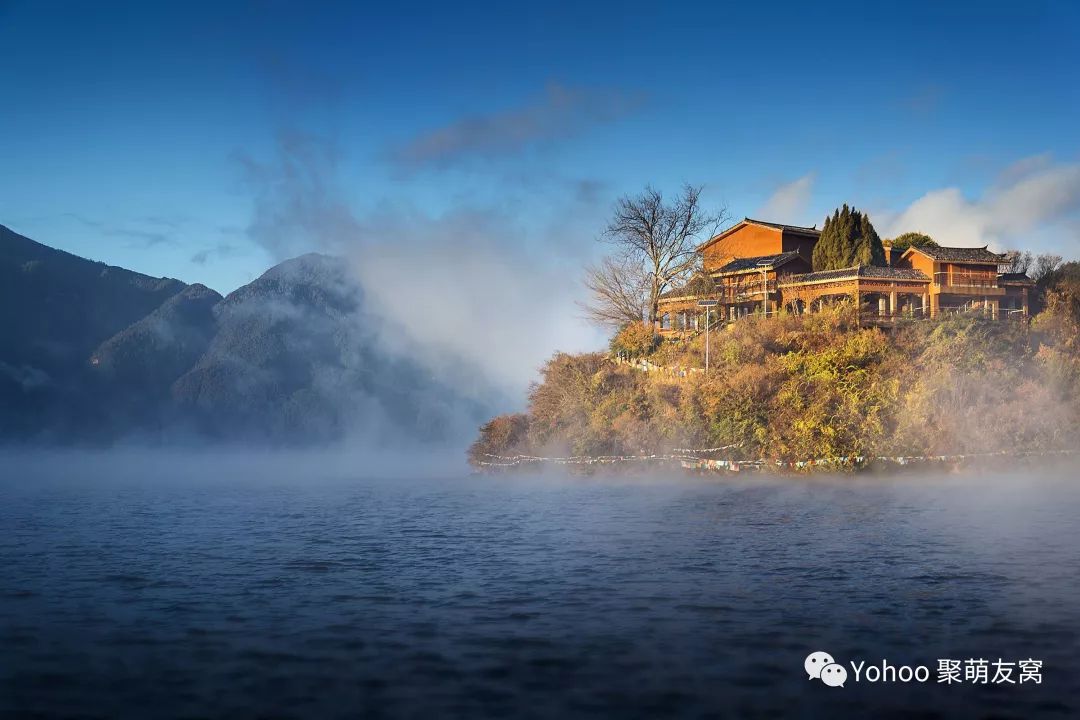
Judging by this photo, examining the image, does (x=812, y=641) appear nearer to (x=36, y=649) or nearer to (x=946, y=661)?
(x=946, y=661)

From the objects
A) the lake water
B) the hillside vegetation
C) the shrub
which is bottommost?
the lake water

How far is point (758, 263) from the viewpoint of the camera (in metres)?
74.8

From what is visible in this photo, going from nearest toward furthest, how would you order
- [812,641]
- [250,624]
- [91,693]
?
[91,693]
[812,641]
[250,624]

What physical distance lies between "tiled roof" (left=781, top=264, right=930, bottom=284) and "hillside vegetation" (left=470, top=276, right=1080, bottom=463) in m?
7.44

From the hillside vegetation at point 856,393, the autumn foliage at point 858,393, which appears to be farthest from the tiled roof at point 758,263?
the hillside vegetation at point 856,393

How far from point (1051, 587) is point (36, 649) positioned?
1998 cm

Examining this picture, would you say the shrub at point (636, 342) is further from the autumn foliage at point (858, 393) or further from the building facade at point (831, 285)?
the autumn foliage at point (858, 393)

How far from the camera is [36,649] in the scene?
49.9 ft

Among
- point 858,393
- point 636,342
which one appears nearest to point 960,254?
point 858,393

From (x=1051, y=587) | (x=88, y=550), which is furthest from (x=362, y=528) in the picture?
(x=1051, y=587)

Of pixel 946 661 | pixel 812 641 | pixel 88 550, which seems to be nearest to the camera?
pixel 946 661

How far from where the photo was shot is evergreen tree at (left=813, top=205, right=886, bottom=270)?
75125 mm

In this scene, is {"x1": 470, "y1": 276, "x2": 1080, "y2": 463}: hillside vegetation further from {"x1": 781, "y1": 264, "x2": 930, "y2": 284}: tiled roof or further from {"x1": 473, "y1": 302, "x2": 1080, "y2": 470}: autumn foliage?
{"x1": 781, "y1": 264, "x2": 930, "y2": 284}: tiled roof

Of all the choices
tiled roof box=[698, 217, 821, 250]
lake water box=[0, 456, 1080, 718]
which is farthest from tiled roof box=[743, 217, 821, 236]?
lake water box=[0, 456, 1080, 718]
